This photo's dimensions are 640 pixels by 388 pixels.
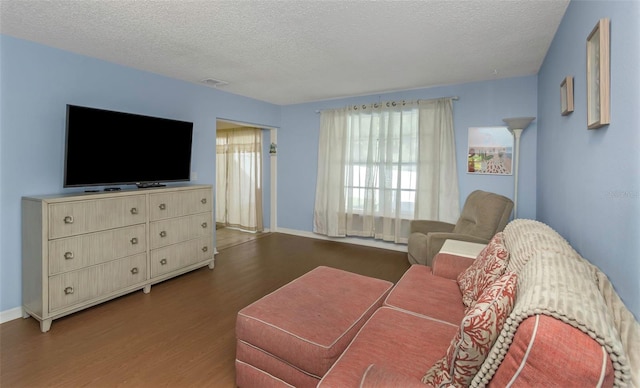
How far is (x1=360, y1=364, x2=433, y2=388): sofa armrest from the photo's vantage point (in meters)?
1.01

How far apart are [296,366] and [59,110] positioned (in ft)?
10.4

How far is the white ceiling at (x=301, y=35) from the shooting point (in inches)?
83.3

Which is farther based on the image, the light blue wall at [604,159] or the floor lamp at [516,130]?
the floor lamp at [516,130]

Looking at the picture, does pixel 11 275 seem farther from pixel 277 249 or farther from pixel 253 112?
pixel 253 112

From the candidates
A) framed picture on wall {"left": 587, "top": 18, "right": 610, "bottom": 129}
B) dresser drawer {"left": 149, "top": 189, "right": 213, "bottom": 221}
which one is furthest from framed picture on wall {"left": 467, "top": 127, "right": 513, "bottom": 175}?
dresser drawer {"left": 149, "top": 189, "right": 213, "bottom": 221}

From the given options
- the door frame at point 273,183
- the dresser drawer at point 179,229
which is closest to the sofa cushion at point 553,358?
the dresser drawer at point 179,229

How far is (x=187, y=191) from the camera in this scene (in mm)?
3525

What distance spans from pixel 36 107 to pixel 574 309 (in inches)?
153

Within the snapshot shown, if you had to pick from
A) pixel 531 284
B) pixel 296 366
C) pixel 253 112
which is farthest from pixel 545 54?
pixel 253 112

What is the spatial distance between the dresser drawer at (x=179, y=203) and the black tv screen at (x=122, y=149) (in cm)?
29

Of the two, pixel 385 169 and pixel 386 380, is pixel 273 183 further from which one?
pixel 386 380

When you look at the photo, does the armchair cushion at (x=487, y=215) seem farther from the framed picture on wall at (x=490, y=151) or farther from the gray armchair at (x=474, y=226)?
the framed picture on wall at (x=490, y=151)

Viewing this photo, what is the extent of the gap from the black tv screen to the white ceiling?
0.65m

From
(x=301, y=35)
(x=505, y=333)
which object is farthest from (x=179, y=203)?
(x=505, y=333)
